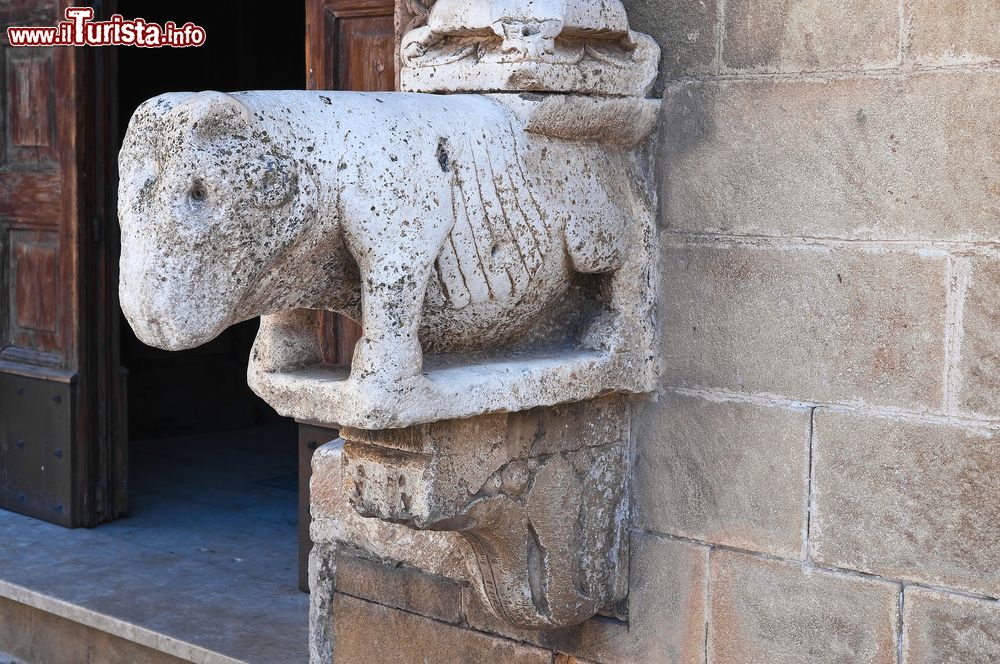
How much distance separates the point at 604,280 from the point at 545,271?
173 millimetres

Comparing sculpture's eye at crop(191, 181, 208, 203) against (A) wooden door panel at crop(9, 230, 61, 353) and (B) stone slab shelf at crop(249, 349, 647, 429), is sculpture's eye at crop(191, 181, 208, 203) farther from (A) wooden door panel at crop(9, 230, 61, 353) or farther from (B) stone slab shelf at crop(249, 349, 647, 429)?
(A) wooden door panel at crop(9, 230, 61, 353)

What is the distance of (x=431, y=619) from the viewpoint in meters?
2.28

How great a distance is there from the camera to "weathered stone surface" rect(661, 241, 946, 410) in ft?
5.87

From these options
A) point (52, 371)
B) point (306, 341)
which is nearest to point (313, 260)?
point (306, 341)

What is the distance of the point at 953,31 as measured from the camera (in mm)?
1734

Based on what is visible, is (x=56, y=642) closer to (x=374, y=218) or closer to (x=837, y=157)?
(x=374, y=218)

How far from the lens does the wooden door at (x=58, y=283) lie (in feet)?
13.8

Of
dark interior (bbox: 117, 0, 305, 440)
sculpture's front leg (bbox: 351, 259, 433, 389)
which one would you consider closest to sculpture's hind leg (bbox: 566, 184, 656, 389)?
sculpture's front leg (bbox: 351, 259, 433, 389)

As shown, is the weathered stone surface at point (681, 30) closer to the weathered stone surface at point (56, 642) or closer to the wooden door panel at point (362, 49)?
the wooden door panel at point (362, 49)

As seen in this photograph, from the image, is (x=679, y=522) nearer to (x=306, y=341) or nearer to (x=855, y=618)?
(x=855, y=618)

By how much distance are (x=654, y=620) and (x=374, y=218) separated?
0.88 m

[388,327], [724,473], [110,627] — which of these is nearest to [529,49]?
[388,327]

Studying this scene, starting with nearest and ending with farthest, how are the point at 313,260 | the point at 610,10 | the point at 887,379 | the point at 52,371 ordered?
the point at 313,260 < the point at 887,379 < the point at 610,10 < the point at 52,371

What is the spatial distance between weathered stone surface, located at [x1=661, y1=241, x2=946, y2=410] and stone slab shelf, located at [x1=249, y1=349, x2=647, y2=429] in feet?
0.46
